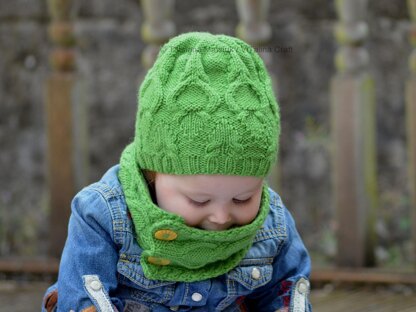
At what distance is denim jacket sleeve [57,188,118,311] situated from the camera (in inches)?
104

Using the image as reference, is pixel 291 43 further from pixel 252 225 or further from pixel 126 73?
pixel 252 225

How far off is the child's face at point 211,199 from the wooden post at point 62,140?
1.89 metres

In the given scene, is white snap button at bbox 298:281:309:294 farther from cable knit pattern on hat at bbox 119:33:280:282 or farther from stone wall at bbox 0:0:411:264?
stone wall at bbox 0:0:411:264

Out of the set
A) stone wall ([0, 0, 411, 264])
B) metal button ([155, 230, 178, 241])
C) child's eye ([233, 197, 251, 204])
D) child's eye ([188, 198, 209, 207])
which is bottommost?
stone wall ([0, 0, 411, 264])

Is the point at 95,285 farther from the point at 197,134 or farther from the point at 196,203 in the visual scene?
the point at 197,134

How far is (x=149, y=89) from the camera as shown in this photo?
2646mm

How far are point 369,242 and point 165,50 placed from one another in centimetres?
202

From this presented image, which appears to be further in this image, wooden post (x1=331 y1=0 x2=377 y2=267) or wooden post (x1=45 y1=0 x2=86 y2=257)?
wooden post (x1=45 y1=0 x2=86 y2=257)

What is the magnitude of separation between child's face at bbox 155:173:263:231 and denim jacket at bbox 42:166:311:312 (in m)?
0.15

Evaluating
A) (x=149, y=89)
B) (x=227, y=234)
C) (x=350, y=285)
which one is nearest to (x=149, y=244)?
(x=227, y=234)

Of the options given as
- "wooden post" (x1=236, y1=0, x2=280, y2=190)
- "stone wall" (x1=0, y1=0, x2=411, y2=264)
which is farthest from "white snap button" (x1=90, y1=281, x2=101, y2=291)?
"stone wall" (x1=0, y1=0, x2=411, y2=264)

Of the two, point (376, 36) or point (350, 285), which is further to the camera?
point (376, 36)

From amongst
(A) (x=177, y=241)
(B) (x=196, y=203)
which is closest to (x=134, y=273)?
(A) (x=177, y=241)

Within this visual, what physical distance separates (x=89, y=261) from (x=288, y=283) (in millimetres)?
517
